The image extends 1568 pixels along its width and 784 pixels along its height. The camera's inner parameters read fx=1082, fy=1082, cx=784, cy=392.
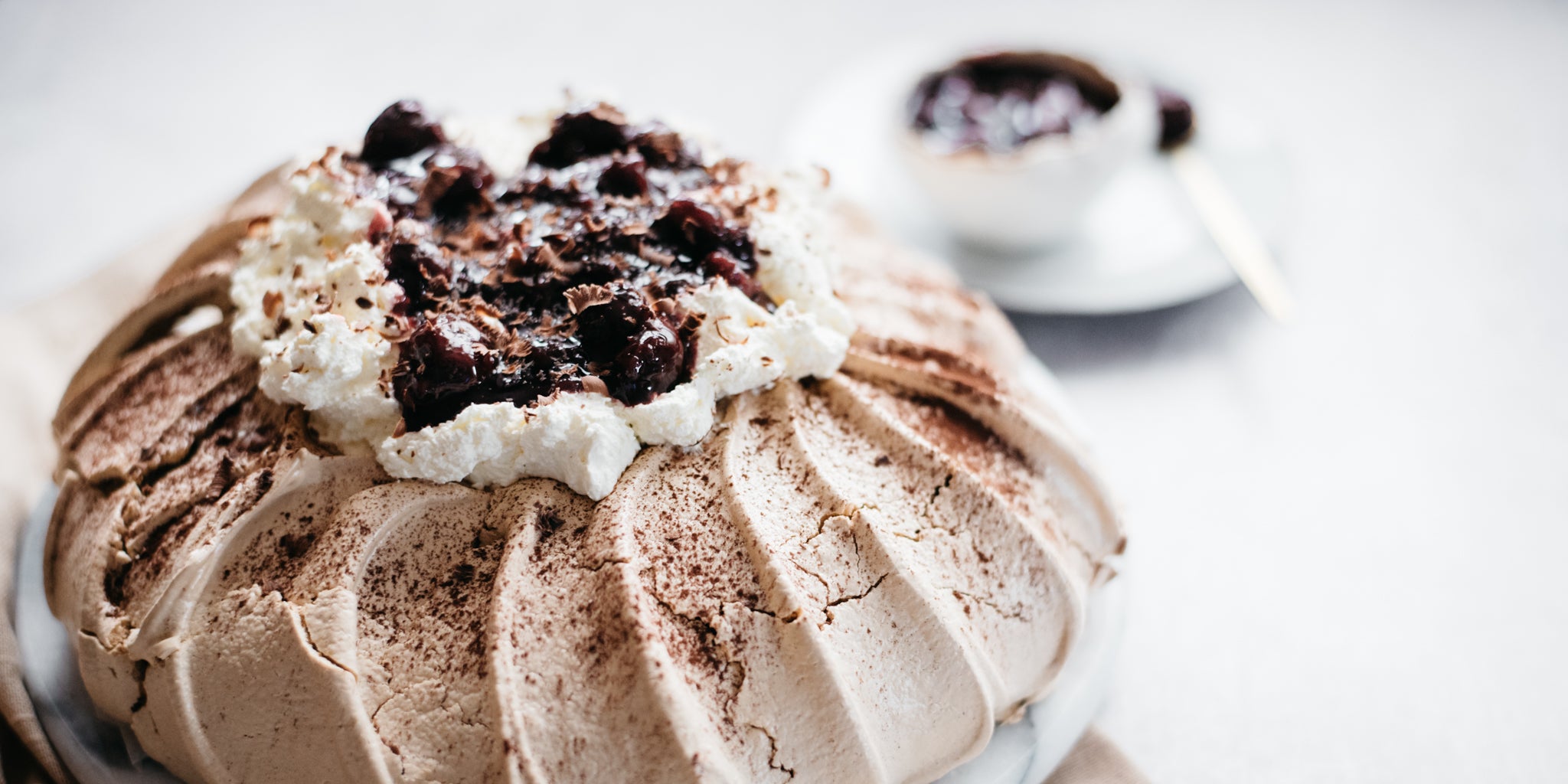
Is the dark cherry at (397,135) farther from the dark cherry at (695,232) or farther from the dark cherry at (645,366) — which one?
the dark cherry at (645,366)

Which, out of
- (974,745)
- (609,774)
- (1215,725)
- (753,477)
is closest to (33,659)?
(609,774)

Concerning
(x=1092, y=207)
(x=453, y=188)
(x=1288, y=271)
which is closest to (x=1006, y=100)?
(x=1092, y=207)

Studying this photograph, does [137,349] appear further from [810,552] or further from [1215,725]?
[1215,725]

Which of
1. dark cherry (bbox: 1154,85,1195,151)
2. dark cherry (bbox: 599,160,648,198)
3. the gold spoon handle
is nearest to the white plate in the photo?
dark cherry (bbox: 599,160,648,198)

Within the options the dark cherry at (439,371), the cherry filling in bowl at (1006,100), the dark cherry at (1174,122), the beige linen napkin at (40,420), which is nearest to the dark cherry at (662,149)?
the dark cherry at (439,371)

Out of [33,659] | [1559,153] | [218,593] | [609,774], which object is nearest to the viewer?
[609,774]

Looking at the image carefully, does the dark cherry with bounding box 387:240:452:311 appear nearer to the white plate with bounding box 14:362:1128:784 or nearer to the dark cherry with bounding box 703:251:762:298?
the dark cherry with bounding box 703:251:762:298

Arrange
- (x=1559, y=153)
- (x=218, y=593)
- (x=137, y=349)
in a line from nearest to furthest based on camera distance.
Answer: (x=218, y=593), (x=137, y=349), (x=1559, y=153)
